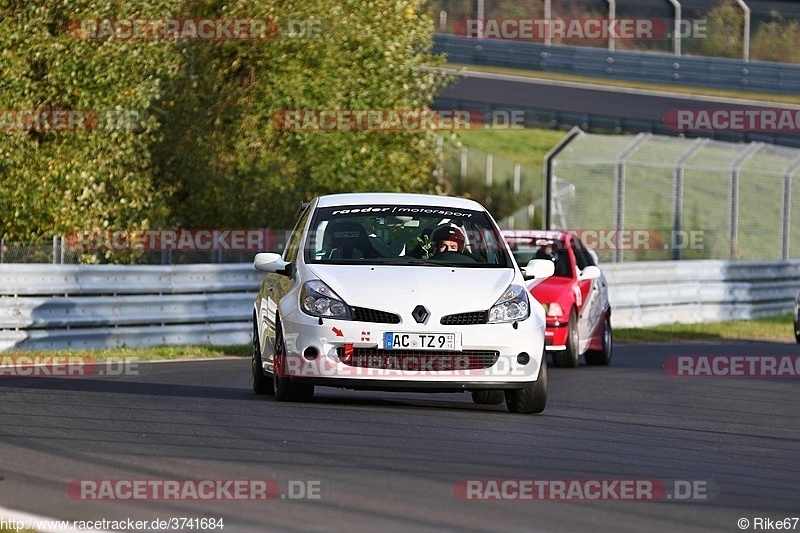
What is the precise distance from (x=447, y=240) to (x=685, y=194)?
790 inches

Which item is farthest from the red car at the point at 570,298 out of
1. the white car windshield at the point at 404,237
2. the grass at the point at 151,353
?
the white car windshield at the point at 404,237

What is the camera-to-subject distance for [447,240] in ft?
39.1

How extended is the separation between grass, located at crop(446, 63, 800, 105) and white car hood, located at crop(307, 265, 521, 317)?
24.8 m

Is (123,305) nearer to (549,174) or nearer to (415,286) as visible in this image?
(415,286)

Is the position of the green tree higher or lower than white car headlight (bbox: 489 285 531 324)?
higher

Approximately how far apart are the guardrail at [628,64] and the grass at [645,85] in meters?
0.16

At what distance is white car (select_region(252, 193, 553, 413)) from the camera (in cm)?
1080

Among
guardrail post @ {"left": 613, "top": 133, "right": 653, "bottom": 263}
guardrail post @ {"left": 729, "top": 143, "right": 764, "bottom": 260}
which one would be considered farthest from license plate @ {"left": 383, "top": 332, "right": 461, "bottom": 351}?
guardrail post @ {"left": 729, "top": 143, "right": 764, "bottom": 260}

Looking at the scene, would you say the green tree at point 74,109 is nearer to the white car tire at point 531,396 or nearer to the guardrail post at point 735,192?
the guardrail post at point 735,192

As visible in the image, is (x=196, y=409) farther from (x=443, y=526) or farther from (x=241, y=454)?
(x=443, y=526)

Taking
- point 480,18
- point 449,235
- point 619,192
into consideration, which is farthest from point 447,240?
point 480,18

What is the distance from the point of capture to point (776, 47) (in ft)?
122

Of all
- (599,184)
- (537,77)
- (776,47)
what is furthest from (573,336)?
(537,77)

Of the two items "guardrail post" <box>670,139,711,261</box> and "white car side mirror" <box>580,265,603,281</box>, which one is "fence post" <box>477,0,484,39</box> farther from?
"white car side mirror" <box>580,265,603,281</box>
